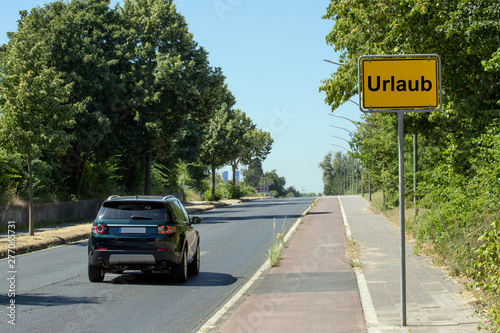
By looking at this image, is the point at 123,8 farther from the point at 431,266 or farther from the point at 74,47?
the point at 431,266

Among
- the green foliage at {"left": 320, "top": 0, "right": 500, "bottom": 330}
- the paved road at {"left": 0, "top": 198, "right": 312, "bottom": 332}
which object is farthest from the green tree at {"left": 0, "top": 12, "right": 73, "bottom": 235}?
the green foliage at {"left": 320, "top": 0, "right": 500, "bottom": 330}

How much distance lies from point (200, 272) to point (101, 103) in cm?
2054

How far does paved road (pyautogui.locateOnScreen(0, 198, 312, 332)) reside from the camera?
800 cm

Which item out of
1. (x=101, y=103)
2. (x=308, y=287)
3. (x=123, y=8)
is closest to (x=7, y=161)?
(x=101, y=103)

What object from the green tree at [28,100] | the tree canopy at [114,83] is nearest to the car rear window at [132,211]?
the green tree at [28,100]

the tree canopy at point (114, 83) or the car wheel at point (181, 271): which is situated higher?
the tree canopy at point (114, 83)

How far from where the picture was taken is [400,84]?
24.1ft

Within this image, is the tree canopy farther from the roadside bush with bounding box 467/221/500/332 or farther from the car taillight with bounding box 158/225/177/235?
the roadside bush with bounding box 467/221/500/332

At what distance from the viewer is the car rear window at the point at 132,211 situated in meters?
11.3

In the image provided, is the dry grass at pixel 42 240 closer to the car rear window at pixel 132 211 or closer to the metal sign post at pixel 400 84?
the car rear window at pixel 132 211

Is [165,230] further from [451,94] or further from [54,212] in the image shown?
[54,212]

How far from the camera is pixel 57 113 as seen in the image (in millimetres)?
21031

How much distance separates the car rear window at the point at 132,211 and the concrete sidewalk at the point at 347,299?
2.25 meters

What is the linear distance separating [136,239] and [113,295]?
1233 mm
